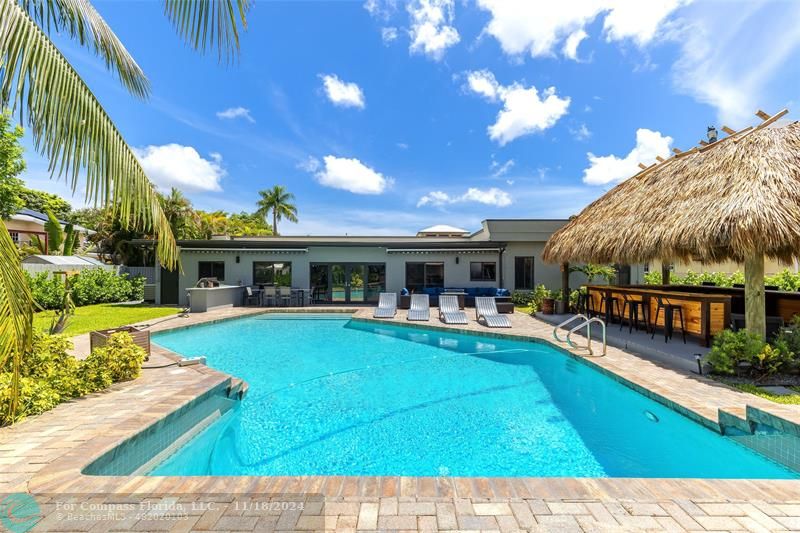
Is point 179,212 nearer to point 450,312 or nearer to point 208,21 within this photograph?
point 450,312

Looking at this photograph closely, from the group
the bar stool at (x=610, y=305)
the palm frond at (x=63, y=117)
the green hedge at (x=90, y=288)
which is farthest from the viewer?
the green hedge at (x=90, y=288)

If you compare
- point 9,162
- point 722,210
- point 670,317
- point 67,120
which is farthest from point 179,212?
point 722,210

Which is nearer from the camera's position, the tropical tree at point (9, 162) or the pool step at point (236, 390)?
the pool step at point (236, 390)

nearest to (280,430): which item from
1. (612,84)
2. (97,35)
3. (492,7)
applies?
(97,35)

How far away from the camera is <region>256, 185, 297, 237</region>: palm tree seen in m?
56.5

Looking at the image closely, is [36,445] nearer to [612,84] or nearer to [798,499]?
[798,499]

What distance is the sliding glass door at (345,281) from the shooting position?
24.3 metres

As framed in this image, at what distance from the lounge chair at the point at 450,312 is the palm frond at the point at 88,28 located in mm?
14225

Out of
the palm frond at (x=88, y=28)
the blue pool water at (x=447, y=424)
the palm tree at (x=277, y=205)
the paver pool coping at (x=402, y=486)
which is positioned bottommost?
the blue pool water at (x=447, y=424)

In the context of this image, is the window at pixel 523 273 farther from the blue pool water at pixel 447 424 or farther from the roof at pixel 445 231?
the roof at pixel 445 231

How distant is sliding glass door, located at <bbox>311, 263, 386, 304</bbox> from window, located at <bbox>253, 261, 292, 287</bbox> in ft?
5.74

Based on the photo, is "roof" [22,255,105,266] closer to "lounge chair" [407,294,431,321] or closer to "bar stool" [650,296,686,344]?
"lounge chair" [407,294,431,321]

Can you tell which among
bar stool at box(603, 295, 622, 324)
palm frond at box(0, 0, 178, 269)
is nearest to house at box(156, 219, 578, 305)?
bar stool at box(603, 295, 622, 324)

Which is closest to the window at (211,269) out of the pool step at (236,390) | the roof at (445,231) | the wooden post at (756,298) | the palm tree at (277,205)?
the pool step at (236,390)
